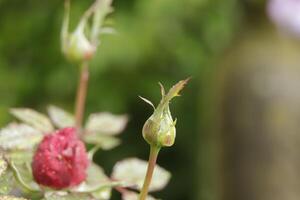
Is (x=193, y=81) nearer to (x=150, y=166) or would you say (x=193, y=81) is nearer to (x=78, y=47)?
(x=78, y=47)

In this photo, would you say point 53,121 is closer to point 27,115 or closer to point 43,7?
point 27,115

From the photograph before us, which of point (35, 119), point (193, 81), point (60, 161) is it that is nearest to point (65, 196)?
point (60, 161)

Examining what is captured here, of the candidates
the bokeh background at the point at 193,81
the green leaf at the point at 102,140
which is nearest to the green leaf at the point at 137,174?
the green leaf at the point at 102,140

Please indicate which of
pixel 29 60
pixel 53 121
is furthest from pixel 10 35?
pixel 53 121

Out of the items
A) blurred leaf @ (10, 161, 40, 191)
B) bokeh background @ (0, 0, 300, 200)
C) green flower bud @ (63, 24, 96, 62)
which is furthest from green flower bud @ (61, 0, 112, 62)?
bokeh background @ (0, 0, 300, 200)

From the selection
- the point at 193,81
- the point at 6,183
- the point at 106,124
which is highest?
the point at 193,81

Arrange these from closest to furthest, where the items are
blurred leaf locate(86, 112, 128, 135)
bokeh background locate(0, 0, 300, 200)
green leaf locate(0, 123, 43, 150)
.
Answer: green leaf locate(0, 123, 43, 150)
blurred leaf locate(86, 112, 128, 135)
bokeh background locate(0, 0, 300, 200)

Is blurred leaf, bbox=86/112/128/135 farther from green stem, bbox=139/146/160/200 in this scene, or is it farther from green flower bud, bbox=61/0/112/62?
green stem, bbox=139/146/160/200

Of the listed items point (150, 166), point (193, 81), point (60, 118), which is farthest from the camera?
point (193, 81)
